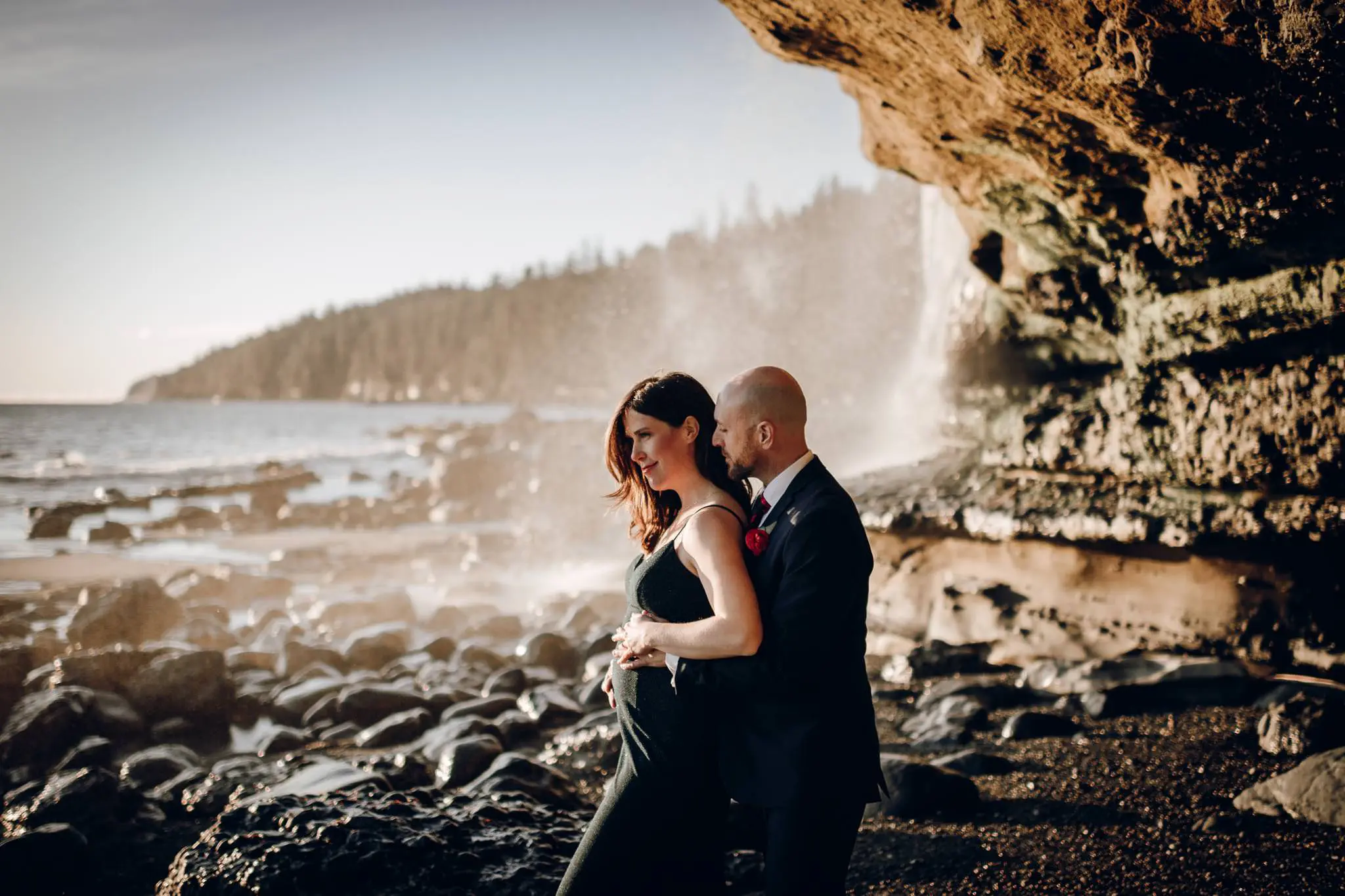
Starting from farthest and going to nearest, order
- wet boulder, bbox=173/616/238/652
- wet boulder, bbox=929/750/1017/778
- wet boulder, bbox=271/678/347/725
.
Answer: wet boulder, bbox=173/616/238/652
wet boulder, bbox=271/678/347/725
wet boulder, bbox=929/750/1017/778

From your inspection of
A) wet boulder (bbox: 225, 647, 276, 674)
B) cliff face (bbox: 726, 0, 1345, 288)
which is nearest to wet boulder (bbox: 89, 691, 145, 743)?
wet boulder (bbox: 225, 647, 276, 674)

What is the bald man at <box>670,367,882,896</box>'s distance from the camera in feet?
7.13

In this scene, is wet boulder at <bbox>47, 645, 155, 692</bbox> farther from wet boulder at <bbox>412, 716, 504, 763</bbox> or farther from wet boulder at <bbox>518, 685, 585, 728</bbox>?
wet boulder at <bbox>518, 685, 585, 728</bbox>

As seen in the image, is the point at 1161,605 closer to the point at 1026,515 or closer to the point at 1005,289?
the point at 1026,515

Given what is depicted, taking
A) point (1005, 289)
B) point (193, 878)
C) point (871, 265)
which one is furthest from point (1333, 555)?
point (871, 265)

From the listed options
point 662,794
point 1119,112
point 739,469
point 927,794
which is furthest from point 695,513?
point 1119,112

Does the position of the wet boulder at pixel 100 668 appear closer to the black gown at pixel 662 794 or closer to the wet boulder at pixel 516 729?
the wet boulder at pixel 516 729

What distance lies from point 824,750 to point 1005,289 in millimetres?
6309

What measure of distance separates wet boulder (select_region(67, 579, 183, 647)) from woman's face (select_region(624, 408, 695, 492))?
934 centimetres

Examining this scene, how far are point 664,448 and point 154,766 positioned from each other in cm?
534

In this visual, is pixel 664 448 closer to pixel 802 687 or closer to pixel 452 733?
pixel 802 687

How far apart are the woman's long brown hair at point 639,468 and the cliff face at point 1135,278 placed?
3.00m

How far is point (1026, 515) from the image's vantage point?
6828mm

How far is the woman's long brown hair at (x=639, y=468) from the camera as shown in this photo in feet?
8.40
